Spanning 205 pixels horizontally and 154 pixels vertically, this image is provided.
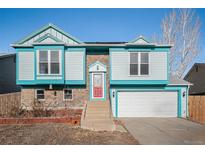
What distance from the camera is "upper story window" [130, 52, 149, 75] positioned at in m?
15.4

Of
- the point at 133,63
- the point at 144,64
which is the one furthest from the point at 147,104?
the point at 133,63

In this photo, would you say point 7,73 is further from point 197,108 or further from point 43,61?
point 197,108

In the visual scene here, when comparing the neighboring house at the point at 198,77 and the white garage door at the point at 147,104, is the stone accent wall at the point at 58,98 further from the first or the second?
the neighboring house at the point at 198,77

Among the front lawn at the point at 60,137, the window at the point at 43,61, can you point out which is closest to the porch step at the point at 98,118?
the front lawn at the point at 60,137

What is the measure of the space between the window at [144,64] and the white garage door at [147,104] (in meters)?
1.73

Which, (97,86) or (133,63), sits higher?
(133,63)

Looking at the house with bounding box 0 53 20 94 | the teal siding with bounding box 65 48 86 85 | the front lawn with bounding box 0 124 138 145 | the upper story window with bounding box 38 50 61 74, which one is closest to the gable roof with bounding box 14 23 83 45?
the teal siding with bounding box 65 48 86 85

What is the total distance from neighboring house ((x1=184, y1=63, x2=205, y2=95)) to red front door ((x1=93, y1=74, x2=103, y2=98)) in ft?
52.9

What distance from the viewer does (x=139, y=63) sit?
50.6 feet

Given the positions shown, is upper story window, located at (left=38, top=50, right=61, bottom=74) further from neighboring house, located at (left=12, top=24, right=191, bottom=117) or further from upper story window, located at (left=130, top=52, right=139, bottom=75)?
upper story window, located at (left=130, top=52, right=139, bottom=75)

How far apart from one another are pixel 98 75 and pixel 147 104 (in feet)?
14.8
